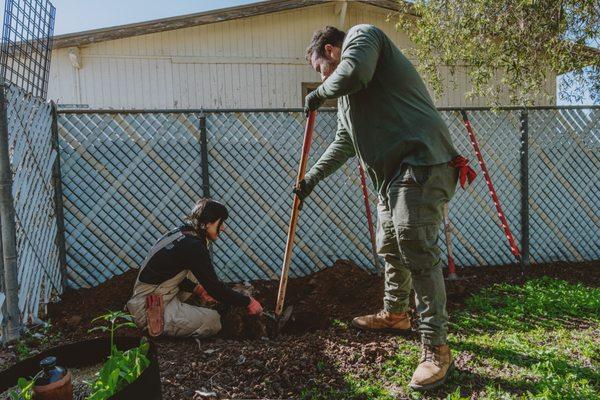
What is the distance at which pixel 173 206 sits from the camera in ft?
14.7

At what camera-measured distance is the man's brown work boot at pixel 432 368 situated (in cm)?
240

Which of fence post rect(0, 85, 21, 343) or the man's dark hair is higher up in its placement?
the man's dark hair

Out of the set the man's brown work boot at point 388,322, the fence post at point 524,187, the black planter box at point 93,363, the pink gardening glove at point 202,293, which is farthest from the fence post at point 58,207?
the fence post at point 524,187

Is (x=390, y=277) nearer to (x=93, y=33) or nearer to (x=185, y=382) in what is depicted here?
(x=185, y=382)

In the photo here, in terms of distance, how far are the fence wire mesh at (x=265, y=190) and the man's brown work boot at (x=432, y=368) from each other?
2.38m

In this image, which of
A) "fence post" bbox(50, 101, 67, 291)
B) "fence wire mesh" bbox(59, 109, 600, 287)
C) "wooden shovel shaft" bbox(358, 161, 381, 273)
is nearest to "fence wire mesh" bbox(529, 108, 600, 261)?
"fence wire mesh" bbox(59, 109, 600, 287)

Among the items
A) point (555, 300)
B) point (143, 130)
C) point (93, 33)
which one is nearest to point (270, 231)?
point (143, 130)

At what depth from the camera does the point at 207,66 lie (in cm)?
875

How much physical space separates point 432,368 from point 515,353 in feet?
2.50

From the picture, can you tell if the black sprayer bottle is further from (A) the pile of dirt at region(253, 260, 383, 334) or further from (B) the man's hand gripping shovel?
(A) the pile of dirt at region(253, 260, 383, 334)

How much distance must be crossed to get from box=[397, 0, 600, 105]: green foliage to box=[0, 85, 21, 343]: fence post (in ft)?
17.2

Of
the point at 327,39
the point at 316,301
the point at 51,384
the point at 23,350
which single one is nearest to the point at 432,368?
the point at 316,301

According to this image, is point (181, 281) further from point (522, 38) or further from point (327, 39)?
point (522, 38)

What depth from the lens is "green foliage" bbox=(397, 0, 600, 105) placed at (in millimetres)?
5477
